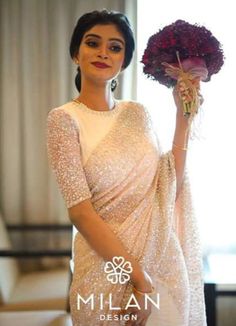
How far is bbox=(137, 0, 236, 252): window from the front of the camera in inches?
64.0

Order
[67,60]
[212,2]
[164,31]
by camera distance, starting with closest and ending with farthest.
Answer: [164,31]
[212,2]
[67,60]

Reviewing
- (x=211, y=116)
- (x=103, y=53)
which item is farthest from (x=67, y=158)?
(x=211, y=116)

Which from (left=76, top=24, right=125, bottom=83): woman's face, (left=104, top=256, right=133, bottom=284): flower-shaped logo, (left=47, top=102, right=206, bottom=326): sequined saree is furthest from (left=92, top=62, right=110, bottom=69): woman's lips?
(left=104, top=256, right=133, bottom=284): flower-shaped logo

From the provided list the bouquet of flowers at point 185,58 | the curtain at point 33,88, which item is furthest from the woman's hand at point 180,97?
the curtain at point 33,88

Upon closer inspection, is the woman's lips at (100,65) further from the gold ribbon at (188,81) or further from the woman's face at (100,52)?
the gold ribbon at (188,81)

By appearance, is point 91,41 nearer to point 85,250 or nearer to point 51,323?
point 85,250

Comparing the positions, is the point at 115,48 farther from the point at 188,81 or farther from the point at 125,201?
the point at 125,201

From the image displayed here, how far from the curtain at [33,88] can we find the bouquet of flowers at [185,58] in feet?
3.00

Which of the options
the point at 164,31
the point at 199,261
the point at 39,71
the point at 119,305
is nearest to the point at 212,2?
the point at 39,71

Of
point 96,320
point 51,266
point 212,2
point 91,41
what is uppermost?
point 212,2

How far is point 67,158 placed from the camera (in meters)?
0.74

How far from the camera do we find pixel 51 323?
135 centimetres

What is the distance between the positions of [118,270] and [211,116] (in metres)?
1.08

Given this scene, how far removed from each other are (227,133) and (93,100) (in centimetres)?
99
